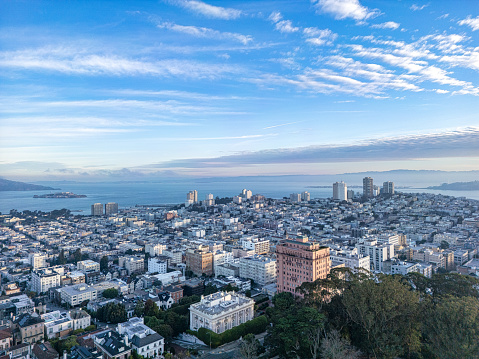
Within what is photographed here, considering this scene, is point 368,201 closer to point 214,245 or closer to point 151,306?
point 214,245

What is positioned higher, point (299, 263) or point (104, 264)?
point (299, 263)

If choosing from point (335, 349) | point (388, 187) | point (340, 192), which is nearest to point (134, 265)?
point (335, 349)

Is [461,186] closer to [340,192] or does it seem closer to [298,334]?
[340,192]

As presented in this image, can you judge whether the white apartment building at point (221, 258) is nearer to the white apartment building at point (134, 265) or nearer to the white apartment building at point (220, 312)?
the white apartment building at point (134, 265)

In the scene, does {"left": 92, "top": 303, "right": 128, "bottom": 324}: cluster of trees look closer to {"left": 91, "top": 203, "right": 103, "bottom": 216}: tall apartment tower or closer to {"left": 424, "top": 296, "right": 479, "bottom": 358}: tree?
{"left": 424, "top": 296, "right": 479, "bottom": 358}: tree

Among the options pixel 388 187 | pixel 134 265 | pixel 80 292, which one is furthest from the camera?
pixel 388 187

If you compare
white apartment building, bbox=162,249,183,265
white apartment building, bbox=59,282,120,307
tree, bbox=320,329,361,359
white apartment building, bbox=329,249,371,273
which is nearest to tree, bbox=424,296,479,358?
tree, bbox=320,329,361,359
